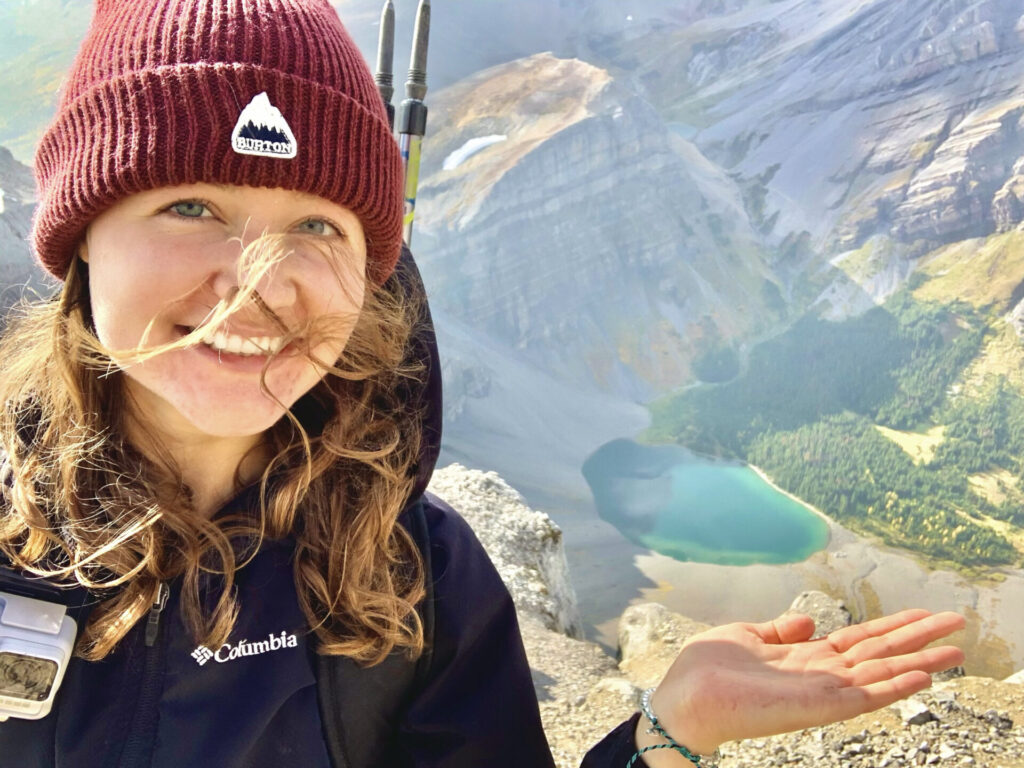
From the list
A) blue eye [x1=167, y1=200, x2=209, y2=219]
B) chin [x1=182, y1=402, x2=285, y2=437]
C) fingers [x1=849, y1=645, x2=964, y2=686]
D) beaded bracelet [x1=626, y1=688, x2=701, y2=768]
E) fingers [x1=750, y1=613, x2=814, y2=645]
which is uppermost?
blue eye [x1=167, y1=200, x2=209, y2=219]

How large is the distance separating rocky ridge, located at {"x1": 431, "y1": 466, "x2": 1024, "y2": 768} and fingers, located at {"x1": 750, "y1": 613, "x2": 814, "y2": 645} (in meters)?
1.02

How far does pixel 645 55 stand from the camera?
32.3 metres

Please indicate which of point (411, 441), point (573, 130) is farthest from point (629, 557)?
point (573, 130)

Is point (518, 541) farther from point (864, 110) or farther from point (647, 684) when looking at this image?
point (864, 110)

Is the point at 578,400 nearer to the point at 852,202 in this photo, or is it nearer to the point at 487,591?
the point at 852,202

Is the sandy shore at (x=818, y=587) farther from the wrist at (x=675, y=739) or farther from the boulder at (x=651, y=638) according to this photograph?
the wrist at (x=675, y=739)

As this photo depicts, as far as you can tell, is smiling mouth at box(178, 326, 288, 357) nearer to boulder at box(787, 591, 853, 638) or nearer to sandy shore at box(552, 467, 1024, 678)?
boulder at box(787, 591, 853, 638)

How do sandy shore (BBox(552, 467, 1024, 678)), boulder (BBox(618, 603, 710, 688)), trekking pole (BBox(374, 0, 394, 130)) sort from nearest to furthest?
trekking pole (BBox(374, 0, 394, 130)), boulder (BBox(618, 603, 710, 688)), sandy shore (BBox(552, 467, 1024, 678))

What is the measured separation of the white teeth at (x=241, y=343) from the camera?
0.86 metres

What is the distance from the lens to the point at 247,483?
3.60 ft

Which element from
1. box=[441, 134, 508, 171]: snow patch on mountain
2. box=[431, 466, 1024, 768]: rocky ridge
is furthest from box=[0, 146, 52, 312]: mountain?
box=[441, 134, 508, 171]: snow patch on mountain

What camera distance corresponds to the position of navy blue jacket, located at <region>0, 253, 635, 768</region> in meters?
0.86

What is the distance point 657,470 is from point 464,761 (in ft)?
72.8

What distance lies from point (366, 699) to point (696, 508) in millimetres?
20066
